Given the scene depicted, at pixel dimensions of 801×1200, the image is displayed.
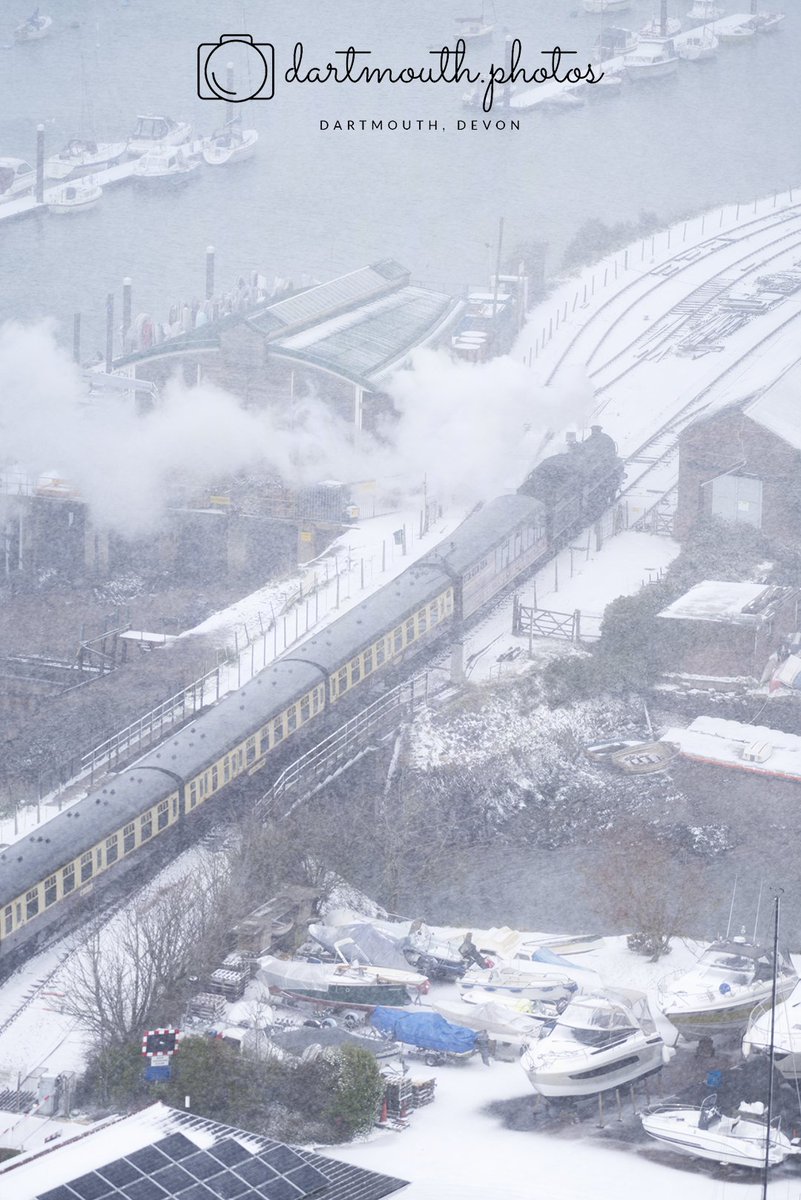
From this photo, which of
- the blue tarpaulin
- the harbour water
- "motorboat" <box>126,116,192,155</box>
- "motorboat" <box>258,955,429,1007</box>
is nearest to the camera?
the blue tarpaulin

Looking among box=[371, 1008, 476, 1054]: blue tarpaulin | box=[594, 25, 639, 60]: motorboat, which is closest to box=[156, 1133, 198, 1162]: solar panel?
box=[371, 1008, 476, 1054]: blue tarpaulin

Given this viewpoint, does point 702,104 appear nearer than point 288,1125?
No

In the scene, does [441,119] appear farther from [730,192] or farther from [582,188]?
[730,192]

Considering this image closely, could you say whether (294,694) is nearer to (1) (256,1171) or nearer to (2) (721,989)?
(2) (721,989)

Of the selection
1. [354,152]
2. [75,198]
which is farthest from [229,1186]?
[354,152]

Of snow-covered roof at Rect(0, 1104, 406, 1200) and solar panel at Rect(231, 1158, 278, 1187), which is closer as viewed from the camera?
snow-covered roof at Rect(0, 1104, 406, 1200)

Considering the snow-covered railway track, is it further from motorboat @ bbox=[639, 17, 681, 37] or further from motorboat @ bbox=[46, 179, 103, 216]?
motorboat @ bbox=[46, 179, 103, 216]

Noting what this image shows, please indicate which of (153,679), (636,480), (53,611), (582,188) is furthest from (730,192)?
(153,679)
